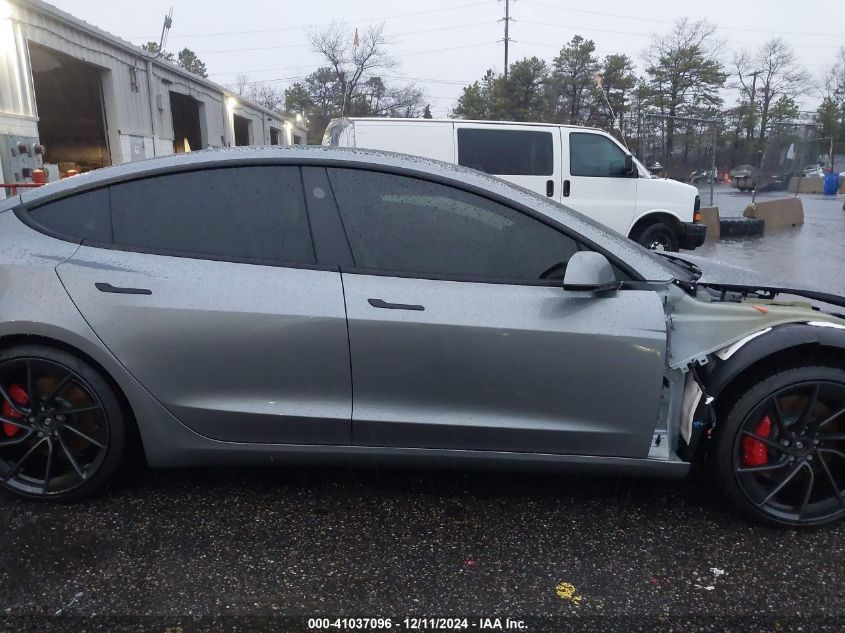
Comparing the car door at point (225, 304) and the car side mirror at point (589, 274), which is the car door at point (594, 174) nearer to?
the car side mirror at point (589, 274)

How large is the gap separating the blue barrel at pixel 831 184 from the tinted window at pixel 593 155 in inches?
949

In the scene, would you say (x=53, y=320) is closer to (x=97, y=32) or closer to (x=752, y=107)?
(x=97, y=32)

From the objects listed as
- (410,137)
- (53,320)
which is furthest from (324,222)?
(410,137)

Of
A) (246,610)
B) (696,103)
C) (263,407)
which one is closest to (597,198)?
(263,407)

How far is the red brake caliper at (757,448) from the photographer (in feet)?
8.32

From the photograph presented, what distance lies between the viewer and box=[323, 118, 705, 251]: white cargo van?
859cm

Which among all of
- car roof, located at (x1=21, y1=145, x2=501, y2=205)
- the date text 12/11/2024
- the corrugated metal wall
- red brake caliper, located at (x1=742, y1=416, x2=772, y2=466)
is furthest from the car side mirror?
the corrugated metal wall

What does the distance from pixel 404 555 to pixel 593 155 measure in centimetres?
767

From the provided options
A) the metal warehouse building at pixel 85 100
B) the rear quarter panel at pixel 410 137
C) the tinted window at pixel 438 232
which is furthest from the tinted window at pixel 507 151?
the metal warehouse building at pixel 85 100

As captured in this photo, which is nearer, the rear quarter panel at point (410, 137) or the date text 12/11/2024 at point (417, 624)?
the date text 12/11/2024 at point (417, 624)

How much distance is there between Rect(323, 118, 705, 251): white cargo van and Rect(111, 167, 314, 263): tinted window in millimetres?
6094

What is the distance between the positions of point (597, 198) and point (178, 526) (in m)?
7.71

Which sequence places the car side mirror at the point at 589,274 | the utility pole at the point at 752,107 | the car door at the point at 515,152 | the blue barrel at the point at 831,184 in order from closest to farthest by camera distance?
the car side mirror at the point at 589,274 < the car door at the point at 515,152 < the blue barrel at the point at 831,184 < the utility pole at the point at 752,107

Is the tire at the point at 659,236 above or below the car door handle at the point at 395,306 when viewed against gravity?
below
